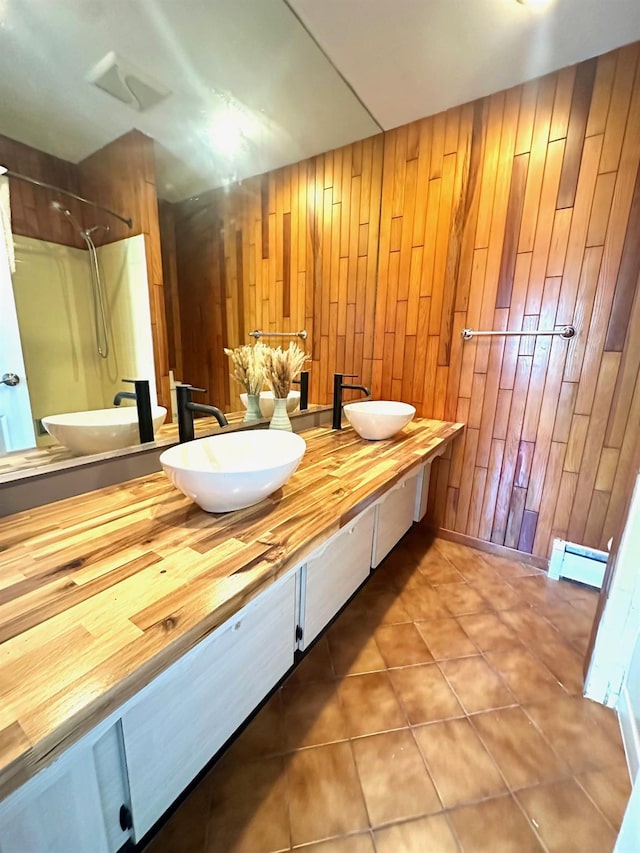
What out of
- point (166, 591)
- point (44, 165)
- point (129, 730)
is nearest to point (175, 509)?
point (166, 591)

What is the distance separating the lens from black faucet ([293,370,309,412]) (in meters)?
1.87

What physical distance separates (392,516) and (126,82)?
1.89 metres

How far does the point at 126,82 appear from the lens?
0.99m

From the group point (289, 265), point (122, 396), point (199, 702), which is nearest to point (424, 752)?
point (199, 702)

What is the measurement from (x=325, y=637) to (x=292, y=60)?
2.55m

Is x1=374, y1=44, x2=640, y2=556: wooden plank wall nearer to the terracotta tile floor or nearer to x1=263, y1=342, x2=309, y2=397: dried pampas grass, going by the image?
the terracotta tile floor

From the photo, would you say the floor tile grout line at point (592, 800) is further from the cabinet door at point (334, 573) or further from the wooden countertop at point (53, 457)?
the wooden countertop at point (53, 457)

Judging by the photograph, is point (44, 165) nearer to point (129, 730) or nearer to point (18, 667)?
point (18, 667)

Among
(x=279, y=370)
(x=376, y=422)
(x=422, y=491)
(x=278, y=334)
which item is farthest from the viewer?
(x=422, y=491)

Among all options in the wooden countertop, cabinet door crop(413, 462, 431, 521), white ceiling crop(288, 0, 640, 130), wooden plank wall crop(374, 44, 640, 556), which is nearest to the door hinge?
the wooden countertop

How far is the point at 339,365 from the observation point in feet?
7.22

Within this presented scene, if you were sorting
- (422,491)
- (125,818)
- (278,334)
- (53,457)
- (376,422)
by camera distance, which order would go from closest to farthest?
(125,818) < (53,457) < (376,422) < (278,334) < (422,491)

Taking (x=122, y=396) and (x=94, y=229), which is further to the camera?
(x=122, y=396)

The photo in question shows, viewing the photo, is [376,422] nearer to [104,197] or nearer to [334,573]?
[334,573]
